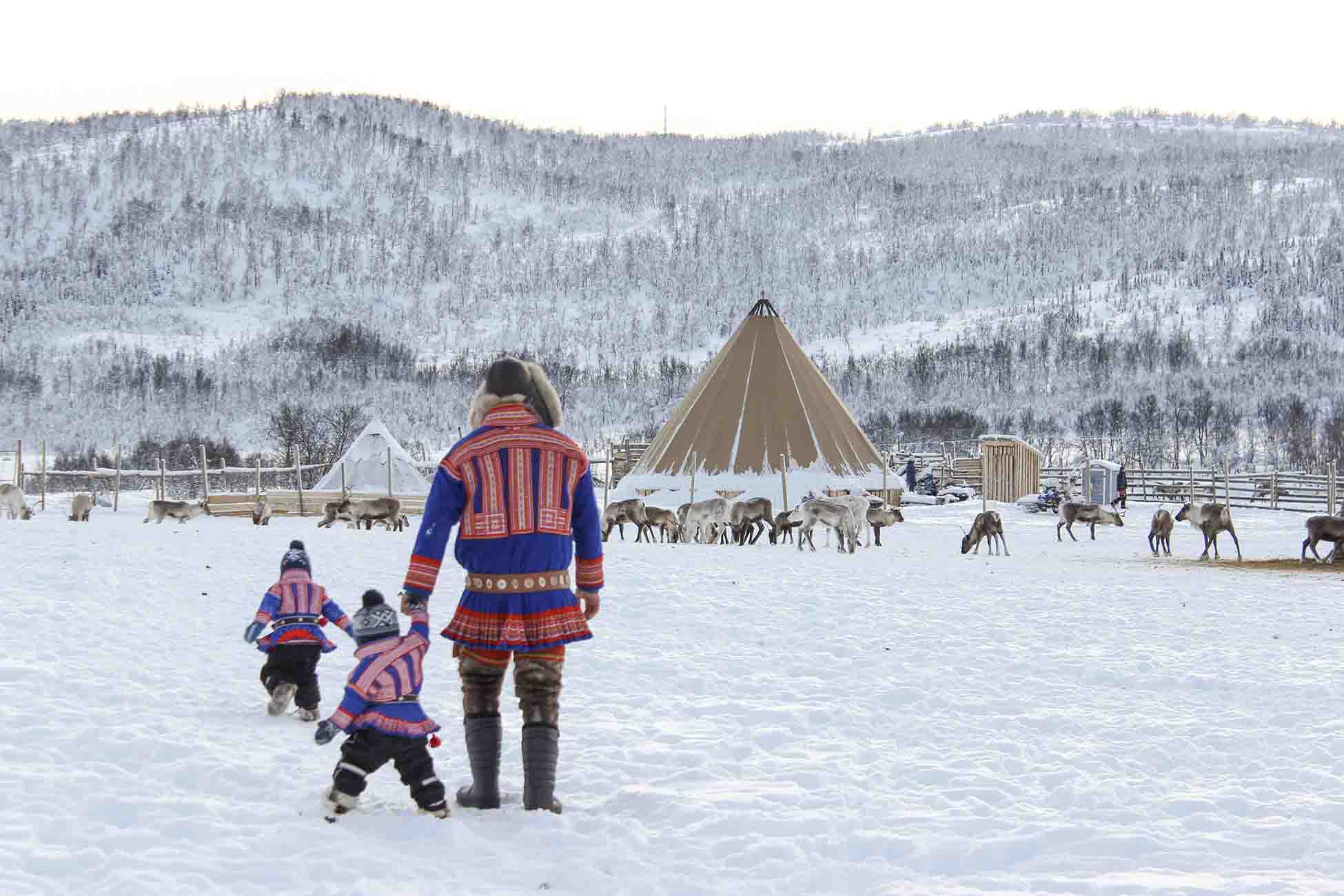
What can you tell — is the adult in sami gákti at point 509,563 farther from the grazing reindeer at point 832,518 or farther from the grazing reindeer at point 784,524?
the grazing reindeer at point 784,524

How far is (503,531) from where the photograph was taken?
4.14m

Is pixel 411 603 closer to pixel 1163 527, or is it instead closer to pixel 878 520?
pixel 1163 527

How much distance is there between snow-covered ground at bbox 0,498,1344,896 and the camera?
380cm

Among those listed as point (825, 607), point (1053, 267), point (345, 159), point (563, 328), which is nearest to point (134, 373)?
point (563, 328)

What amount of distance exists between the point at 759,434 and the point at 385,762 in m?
18.4

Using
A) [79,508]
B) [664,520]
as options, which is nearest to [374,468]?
[79,508]

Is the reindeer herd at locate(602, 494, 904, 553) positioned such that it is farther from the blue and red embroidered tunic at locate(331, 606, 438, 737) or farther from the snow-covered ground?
the blue and red embroidered tunic at locate(331, 606, 438, 737)

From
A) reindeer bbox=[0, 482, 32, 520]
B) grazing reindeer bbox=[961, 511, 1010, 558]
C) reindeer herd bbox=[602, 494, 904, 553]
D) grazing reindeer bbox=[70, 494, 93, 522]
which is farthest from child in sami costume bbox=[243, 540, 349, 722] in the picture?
reindeer bbox=[0, 482, 32, 520]

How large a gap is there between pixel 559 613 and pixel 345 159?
172662 millimetres

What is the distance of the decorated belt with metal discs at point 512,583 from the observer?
414 centimetres

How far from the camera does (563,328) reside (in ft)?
402

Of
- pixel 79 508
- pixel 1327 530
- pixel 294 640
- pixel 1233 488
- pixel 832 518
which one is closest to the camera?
pixel 294 640

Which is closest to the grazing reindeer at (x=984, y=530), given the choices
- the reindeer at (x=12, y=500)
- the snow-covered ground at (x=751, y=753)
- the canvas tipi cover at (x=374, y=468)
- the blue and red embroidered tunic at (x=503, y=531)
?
the snow-covered ground at (x=751, y=753)

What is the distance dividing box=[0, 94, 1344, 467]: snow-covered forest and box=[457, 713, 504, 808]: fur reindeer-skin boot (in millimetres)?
52514
